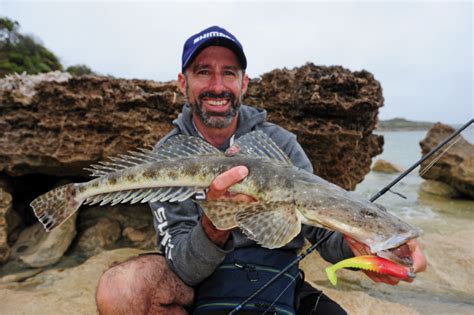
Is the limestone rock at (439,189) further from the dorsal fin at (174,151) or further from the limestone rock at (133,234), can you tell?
the dorsal fin at (174,151)

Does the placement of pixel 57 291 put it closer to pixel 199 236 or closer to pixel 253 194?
pixel 199 236

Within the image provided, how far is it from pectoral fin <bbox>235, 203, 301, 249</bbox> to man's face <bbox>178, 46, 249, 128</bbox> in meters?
1.29

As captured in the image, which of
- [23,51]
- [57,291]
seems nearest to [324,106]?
[57,291]

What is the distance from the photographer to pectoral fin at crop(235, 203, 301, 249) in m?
2.20

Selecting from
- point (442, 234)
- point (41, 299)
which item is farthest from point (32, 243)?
point (442, 234)

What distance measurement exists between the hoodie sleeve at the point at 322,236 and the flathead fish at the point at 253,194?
0.70 m

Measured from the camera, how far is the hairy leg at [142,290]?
277 centimetres

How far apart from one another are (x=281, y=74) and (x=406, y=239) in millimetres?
4051

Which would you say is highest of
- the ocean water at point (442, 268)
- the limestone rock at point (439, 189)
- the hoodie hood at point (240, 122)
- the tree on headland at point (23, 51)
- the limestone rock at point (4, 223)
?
the tree on headland at point (23, 51)

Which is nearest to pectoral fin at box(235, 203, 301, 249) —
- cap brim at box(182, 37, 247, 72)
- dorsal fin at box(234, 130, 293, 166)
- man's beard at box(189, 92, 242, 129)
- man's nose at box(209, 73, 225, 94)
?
dorsal fin at box(234, 130, 293, 166)

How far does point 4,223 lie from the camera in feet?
16.9

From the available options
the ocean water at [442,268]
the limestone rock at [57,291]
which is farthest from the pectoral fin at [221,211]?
the limestone rock at [57,291]

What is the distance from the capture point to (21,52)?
23.2 m

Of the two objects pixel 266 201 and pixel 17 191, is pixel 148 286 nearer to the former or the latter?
pixel 266 201
